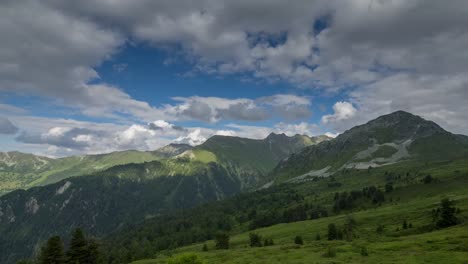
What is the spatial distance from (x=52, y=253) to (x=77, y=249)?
6.71m

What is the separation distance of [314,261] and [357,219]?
112729mm

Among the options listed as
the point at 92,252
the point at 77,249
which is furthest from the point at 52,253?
the point at 92,252

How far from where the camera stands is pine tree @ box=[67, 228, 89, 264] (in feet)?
303

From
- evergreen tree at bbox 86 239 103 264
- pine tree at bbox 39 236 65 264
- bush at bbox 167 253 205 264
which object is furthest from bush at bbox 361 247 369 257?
pine tree at bbox 39 236 65 264

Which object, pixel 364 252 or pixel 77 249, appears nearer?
pixel 364 252

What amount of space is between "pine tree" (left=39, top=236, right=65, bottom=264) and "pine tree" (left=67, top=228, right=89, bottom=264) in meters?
4.06

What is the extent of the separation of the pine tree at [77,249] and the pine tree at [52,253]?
4.06 m

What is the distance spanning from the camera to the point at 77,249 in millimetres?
92250

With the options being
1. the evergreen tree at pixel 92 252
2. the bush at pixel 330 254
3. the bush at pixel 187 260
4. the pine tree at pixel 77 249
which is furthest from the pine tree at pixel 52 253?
the bush at pixel 330 254

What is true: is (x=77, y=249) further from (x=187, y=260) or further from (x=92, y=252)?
(x=187, y=260)

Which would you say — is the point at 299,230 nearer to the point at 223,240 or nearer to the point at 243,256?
the point at 223,240

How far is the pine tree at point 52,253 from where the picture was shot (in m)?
86.1

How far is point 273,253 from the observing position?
106875 millimetres

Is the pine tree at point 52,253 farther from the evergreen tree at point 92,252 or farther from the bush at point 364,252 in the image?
the bush at point 364,252
